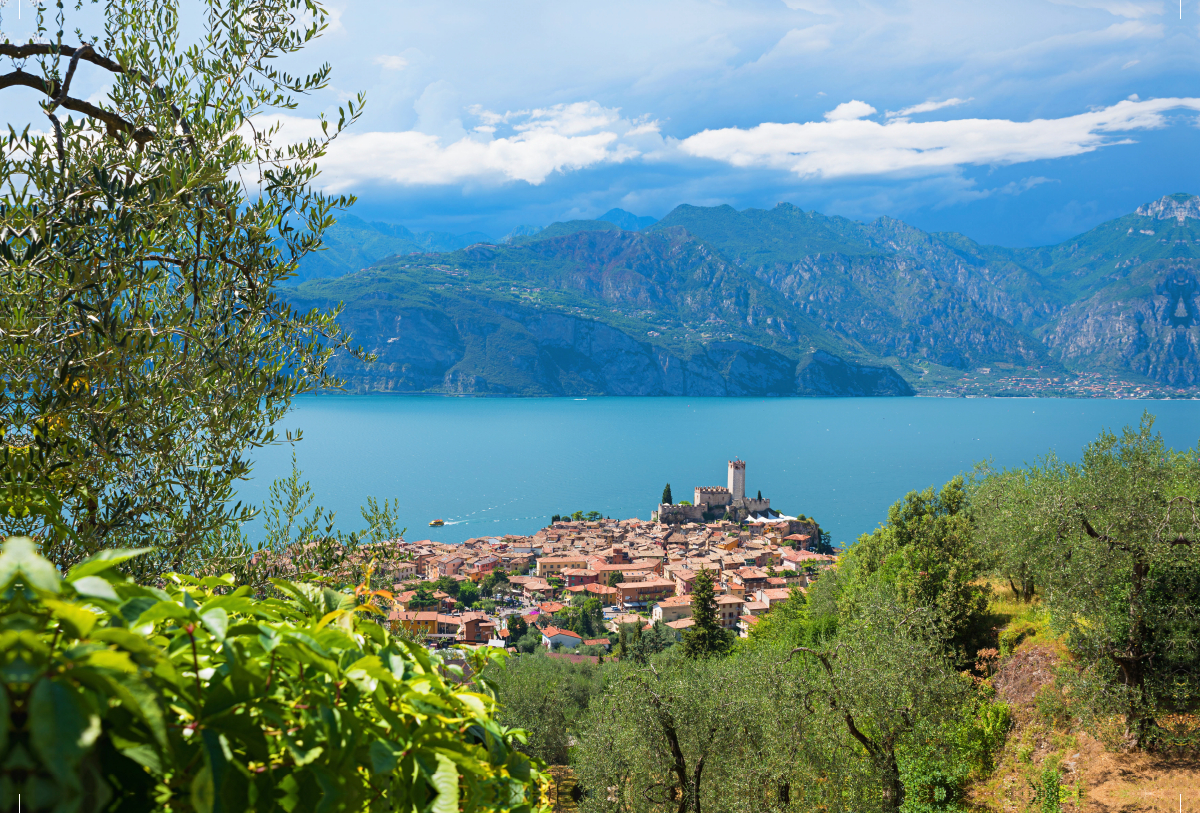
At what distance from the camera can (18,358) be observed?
307cm

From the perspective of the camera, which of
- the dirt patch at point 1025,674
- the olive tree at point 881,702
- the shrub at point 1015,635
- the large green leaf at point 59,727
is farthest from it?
the shrub at point 1015,635

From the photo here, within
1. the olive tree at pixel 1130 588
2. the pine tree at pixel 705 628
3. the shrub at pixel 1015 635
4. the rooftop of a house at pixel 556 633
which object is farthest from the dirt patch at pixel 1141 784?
the rooftop of a house at pixel 556 633

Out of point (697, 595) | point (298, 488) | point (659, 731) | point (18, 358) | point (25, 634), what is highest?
point (18, 358)

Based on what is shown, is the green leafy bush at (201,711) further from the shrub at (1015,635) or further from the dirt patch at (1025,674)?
the shrub at (1015,635)

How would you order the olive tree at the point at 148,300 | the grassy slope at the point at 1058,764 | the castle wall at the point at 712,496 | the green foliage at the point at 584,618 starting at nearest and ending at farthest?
1. the olive tree at the point at 148,300
2. the grassy slope at the point at 1058,764
3. the green foliage at the point at 584,618
4. the castle wall at the point at 712,496

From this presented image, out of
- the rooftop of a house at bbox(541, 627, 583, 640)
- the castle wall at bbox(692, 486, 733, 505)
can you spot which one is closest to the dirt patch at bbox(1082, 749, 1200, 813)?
the rooftop of a house at bbox(541, 627, 583, 640)

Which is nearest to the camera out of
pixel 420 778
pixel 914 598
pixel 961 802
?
pixel 420 778

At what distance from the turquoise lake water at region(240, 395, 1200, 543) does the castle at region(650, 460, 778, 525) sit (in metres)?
5.21

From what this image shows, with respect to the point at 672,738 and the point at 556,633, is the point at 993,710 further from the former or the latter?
the point at 556,633

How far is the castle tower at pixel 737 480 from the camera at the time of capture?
278 feet

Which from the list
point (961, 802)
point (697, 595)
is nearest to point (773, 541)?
point (697, 595)

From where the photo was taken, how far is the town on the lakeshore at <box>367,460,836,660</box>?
4294 cm

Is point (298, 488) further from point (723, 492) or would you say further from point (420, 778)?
point (723, 492)

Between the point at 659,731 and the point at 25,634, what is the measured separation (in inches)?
497
